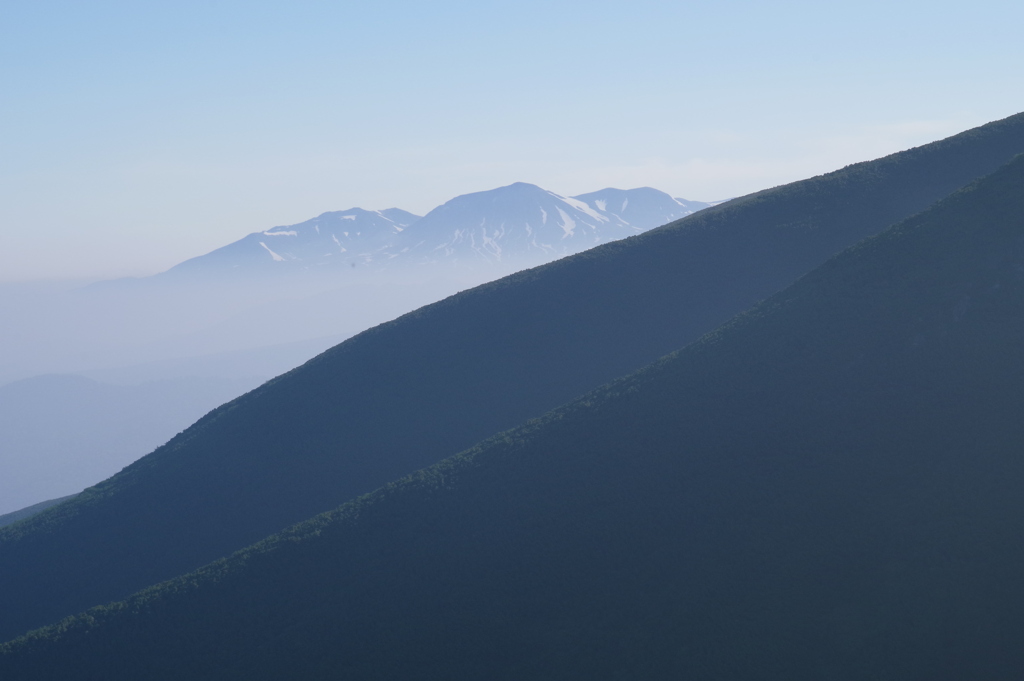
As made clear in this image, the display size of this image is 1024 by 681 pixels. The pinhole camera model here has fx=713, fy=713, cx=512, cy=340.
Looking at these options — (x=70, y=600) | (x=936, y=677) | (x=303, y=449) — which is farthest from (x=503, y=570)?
(x=70, y=600)

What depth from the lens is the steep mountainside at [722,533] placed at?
80.8 feet

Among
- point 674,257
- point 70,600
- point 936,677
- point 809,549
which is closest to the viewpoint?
point 936,677

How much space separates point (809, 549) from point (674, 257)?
117 feet

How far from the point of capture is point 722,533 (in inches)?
1141

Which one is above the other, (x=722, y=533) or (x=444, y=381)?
(x=444, y=381)

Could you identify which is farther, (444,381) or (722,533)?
(444,381)

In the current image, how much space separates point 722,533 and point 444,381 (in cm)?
3032

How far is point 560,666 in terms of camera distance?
26891 millimetres

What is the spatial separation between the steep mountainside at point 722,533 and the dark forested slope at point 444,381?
882 centimetres

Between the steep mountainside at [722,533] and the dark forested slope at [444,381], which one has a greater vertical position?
the dark forested slope at [444,381]

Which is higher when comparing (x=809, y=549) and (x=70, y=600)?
(x=70, y=600)

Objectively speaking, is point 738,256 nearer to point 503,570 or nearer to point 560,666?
point 503,570

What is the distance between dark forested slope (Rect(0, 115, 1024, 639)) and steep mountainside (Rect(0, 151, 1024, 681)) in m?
8.82

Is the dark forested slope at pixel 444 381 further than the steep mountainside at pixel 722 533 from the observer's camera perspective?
Yes
